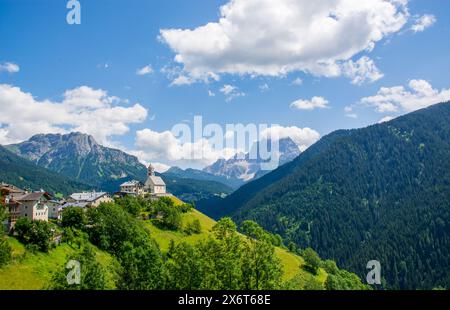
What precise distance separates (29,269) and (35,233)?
40.3 feet

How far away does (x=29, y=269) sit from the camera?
220 feet

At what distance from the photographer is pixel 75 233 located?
93312mm

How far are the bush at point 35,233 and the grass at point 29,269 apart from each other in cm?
164

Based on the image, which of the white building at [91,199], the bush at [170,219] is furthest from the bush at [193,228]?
the white building at [91,199]

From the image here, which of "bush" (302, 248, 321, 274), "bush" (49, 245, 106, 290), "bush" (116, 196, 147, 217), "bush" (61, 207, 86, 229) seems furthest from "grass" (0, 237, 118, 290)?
"bush" (302, 248, 321, 274)

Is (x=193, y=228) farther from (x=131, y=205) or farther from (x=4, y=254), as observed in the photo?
(x=4, y=254)

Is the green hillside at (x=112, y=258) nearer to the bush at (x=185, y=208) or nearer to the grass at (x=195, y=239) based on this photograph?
the grass at (x=195, y=239)

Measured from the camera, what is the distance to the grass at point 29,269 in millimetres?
61031

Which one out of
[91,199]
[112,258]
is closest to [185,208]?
[91,199]

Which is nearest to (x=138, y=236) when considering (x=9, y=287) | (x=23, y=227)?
(x=23, y=227)

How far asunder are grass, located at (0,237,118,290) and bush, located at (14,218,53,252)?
1638mm
